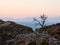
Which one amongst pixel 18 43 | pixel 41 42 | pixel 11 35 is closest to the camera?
pixel 41 42

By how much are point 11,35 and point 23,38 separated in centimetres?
369

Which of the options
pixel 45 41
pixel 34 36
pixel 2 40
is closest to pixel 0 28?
pixel 2 40

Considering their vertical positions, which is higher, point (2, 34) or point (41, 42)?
point (2, 34)

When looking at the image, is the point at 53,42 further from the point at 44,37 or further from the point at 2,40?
the point at 2,40

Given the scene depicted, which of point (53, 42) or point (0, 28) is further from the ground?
point (0, 28)

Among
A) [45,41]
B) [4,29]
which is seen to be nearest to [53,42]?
[45,41]

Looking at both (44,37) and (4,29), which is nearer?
(44,37)

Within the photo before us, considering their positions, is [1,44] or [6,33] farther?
[6,33]

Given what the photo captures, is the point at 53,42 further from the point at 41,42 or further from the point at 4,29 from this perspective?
the point at 4,29

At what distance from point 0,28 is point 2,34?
1.73 metres

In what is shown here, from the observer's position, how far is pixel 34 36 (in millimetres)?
30391

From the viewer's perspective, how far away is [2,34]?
98.9 feet

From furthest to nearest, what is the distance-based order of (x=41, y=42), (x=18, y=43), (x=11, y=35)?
1. (x=11, y=35)
2. (x=18, y=43)
3. (x=41, y=42)

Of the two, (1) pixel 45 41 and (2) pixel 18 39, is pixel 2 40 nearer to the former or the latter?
(2) pixel 18 39
